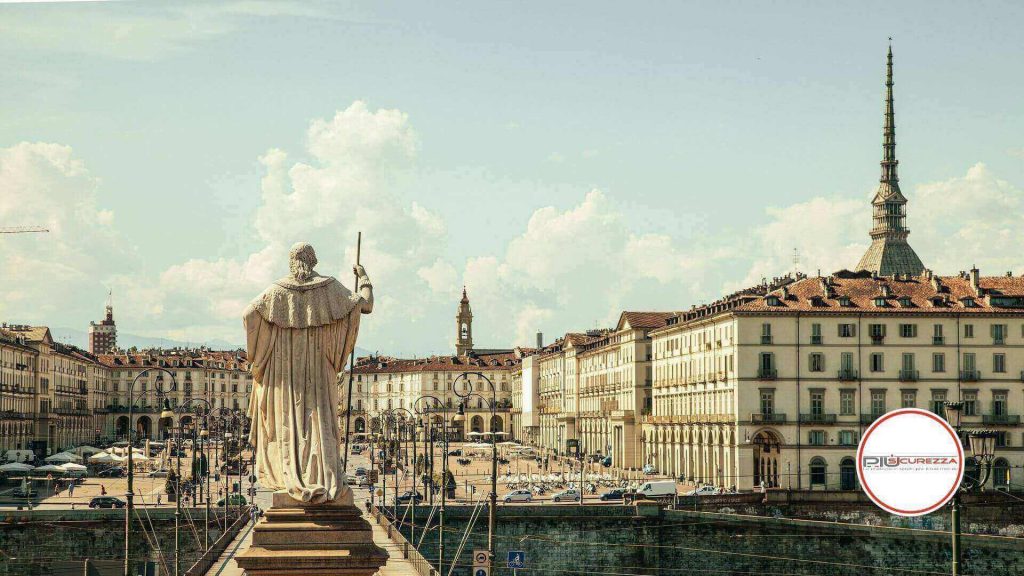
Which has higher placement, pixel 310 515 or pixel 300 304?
pixel 300 304

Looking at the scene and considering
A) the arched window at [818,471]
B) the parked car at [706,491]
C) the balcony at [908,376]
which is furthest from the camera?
the balcony at [908,376]

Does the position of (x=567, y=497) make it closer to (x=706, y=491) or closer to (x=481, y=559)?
(x=706, y=491)

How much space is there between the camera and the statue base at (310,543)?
18.1 metres

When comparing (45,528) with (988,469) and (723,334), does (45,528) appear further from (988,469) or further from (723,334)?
(988,469)

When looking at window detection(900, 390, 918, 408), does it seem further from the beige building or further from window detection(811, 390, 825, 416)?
window detection(811, 390, 825, 416)

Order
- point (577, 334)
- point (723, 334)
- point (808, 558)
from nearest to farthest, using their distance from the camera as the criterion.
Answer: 1. point (808, 558)
2. point (723, 334)
3. point (577, 334)

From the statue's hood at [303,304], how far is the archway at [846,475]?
240 feet

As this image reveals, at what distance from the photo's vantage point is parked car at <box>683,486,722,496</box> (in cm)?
8312

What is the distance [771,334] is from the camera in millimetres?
91312

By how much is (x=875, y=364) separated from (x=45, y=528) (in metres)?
45.6

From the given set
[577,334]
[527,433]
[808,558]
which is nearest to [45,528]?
[808,558]

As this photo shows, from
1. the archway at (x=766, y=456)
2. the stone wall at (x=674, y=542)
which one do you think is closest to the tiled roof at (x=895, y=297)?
the archway at (x=766, y=456)

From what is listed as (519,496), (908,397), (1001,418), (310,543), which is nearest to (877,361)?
(908,397)

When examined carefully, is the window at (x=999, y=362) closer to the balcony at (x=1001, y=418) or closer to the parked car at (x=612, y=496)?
the balcony at (x=1001, y=418)
